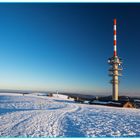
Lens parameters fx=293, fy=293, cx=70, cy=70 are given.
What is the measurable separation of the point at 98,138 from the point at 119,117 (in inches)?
74.0

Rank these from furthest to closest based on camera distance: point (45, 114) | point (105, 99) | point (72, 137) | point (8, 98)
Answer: point (105, 99), point (8, 98), point (45, 114), point (72, 137)

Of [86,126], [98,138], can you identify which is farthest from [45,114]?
[98,138]

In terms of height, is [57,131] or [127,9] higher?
[127,9]

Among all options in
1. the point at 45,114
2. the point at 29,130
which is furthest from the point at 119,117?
the point at 29,130

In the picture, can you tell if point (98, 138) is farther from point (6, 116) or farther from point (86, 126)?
point (6, 116)

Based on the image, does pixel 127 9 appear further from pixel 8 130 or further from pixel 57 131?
pixel 8 130

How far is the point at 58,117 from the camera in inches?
327

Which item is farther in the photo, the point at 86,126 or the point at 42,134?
the point at 86,126

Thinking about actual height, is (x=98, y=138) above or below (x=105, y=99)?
below

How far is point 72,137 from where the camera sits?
678 centimetres

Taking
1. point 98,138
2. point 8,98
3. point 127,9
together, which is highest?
point 127,9

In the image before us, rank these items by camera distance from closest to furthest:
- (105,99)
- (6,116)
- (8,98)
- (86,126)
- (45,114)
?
1. (86,126)
2. (6,116)
3. (45,114)
4. (8,98)
5. (105,99)

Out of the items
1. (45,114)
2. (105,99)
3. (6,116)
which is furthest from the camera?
(105,99)

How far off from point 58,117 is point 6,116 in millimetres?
1451
